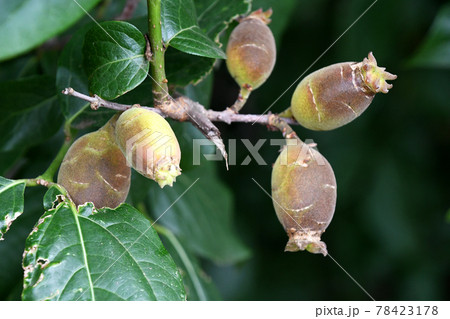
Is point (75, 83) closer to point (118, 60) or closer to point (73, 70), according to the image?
point (73, 70)

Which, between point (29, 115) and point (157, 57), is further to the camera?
point (29, 115)

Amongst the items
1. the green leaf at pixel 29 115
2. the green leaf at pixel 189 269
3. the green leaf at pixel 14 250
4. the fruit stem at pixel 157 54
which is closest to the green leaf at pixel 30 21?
the fruit stem at pixel 157 54

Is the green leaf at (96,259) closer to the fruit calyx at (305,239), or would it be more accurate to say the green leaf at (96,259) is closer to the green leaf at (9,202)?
the green leaf at (9,202)

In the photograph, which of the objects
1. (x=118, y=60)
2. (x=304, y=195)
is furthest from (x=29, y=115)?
(x=304, y=195)

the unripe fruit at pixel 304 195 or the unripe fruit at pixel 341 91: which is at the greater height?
the unripe fruit at pixel 341 91
